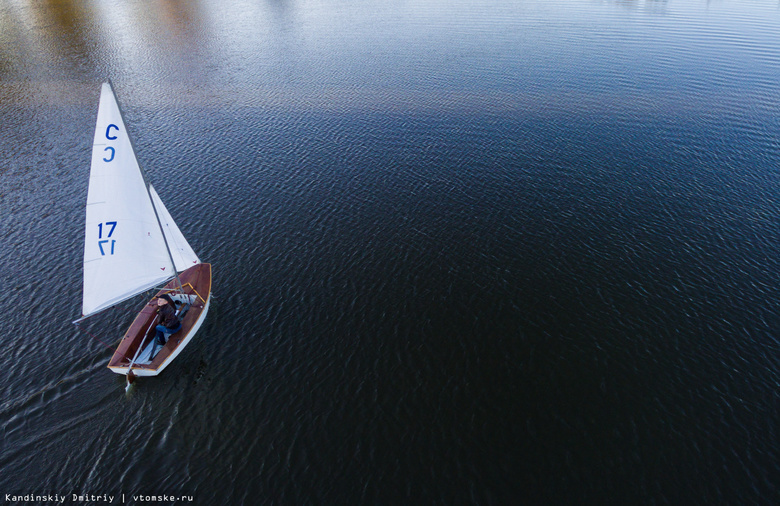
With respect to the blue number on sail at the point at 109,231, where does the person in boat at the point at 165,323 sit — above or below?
below

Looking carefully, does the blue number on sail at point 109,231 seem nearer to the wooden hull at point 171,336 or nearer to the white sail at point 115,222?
the white sail at point 115,222

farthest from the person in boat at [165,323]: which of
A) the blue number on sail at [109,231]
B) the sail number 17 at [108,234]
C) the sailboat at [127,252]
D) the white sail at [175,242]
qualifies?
the blue number on sail at [109,231]

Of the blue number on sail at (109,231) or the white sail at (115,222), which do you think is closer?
the white sail at (115,222)

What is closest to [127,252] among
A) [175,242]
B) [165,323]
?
[175,242]

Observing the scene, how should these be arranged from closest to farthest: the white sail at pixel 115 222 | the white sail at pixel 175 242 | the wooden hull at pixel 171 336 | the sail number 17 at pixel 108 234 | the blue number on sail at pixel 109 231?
the white sail at pixel 115 222, the wooden hull at pixel 171 336, the blue number on sail at pixel 109 231, the sail number 17 at pixel 108 234, the white sail at pixel 175 242

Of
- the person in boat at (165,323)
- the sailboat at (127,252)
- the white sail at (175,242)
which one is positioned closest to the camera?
the sailboat at (127,252)

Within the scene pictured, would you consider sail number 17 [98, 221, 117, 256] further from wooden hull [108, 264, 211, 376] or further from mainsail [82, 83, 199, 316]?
wooden hull [108, 264, 211, 376]

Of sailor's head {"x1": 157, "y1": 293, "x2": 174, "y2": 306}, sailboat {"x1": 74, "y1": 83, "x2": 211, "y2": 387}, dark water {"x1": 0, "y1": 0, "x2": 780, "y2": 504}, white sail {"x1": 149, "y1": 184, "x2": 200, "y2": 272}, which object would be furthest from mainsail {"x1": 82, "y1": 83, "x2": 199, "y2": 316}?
dark water {"x1": 0, "y1": 0, "x2": 780, "y2": 504}

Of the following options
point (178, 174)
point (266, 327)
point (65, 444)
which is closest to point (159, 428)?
point (65, 444)
